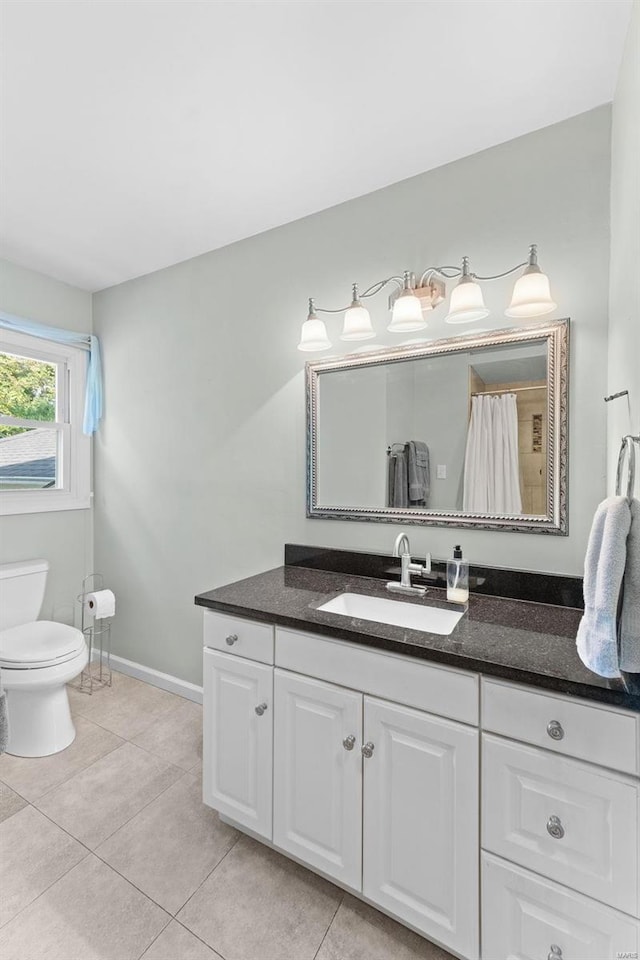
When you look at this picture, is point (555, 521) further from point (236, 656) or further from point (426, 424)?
point (236, 656)

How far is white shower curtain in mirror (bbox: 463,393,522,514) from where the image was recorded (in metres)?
1.57

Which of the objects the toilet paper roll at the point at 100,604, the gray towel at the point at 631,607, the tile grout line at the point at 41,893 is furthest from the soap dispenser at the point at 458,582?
the toilet paper roll at the point at 100,604

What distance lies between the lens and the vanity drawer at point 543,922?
3.03 ft

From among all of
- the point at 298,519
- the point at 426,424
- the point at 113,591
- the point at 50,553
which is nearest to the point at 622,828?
the point at 426,424

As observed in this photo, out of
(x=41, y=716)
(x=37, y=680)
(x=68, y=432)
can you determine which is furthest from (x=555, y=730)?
(x=68, y=432)

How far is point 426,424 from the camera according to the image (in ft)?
5.70

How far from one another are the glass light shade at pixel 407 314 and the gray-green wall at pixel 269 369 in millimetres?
190

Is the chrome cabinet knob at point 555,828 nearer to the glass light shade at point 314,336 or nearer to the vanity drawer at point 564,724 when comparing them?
the vanity drawer at point 564,724

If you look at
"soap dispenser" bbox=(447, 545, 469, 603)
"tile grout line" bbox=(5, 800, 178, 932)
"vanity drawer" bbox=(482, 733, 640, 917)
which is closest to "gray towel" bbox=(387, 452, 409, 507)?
"soap dispenser" bbox=(447, 545, 469, 603)

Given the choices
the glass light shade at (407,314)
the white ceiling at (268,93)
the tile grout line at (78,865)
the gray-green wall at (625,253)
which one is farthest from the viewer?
the glass light shade at (407,314)

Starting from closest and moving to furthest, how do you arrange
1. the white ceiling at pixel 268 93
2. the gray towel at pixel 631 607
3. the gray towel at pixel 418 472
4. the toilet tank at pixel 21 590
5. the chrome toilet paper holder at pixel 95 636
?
the gray towel at pixel 631 607, the white ceiling at pixel 268 93, the gray towel at pixel 418 472, the toilet tank at pixel 21 590, the chrome toilet paper holder at pixel 95 636

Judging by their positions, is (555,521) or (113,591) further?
(113,591)

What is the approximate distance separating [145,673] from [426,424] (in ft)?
7.21

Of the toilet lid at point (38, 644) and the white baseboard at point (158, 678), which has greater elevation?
the toilet lid at point (38, 644)
